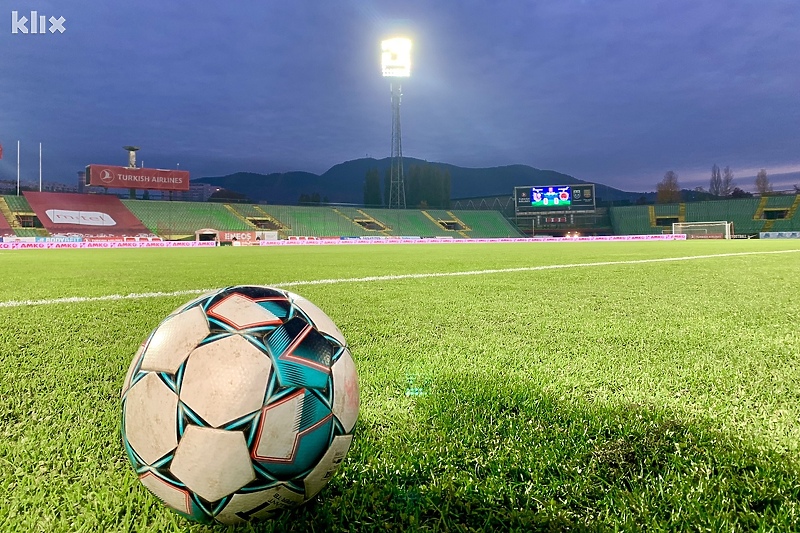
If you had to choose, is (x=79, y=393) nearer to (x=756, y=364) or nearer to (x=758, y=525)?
(x=758, y=525)

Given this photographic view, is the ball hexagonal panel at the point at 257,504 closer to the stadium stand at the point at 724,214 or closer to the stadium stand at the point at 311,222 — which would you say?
the stadium stand at the point at 311,222

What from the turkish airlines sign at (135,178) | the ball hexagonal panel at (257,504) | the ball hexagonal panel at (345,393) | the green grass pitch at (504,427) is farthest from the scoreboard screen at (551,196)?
the ball hexagonal panel at (257,504)

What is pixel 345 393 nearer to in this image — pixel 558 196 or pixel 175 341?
pixel 175 341

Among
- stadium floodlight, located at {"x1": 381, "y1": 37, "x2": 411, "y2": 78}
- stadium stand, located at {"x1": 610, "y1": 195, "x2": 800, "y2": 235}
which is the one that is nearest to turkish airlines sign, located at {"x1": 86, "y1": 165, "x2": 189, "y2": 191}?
stadium floodlight, located at {"x1": 381, "y1": 37, "x2": 411, "y2": 78}

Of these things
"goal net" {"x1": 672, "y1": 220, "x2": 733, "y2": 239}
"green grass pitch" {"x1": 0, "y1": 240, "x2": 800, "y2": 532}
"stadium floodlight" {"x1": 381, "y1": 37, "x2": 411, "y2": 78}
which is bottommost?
"green grass pitch" {"x1": 0, "y1": 240, "x2": 800, "y2": 532}

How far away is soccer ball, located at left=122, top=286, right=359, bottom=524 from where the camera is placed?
44.2 inches

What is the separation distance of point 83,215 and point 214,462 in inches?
1953

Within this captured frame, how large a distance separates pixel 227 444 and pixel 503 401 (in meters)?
1.19

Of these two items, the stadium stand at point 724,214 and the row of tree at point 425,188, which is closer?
the stadium stand at point 724,214

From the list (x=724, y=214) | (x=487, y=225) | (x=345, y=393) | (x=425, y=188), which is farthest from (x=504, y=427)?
(x=425, y=188)

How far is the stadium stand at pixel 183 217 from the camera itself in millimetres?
43125

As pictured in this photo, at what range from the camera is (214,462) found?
111 centimetres

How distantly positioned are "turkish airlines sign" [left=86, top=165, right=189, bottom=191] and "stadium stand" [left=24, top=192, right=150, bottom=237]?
6.30 feet

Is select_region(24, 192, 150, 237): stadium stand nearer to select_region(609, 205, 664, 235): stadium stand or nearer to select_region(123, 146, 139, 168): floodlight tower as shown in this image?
select_region(123, 146, 139, 168): floodlight tower
